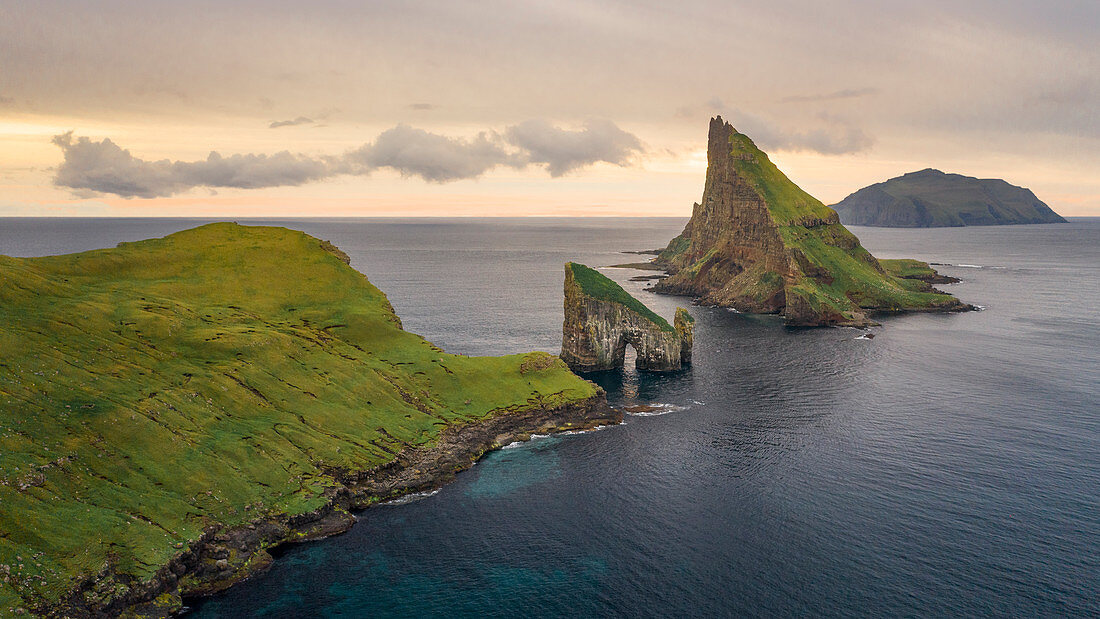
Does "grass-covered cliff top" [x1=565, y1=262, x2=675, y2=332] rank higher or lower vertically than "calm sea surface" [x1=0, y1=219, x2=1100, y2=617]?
higher

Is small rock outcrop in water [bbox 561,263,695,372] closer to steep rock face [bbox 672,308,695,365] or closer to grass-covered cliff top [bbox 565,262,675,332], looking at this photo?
grass-covered cliff top [bbox 565,262,675,332]

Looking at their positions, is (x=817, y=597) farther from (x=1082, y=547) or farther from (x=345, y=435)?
(x=345, y=435)

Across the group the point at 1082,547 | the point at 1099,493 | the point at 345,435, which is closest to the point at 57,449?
the point at 345,435

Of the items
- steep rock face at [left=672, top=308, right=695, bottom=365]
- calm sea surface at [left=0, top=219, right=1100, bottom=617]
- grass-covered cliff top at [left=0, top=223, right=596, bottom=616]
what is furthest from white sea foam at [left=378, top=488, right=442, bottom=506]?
steep rock face at [left=672, top=308, right=695, bottom=365]

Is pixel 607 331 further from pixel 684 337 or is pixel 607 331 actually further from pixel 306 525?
pixel 306 525

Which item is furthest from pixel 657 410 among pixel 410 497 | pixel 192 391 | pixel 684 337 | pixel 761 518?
pixel 192 391
